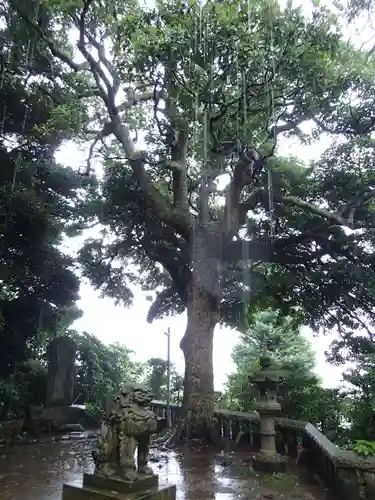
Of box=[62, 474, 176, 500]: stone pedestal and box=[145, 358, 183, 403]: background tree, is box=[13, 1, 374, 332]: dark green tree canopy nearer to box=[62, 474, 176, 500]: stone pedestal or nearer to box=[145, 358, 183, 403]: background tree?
box=[145, 358, 183, 403]: background tree

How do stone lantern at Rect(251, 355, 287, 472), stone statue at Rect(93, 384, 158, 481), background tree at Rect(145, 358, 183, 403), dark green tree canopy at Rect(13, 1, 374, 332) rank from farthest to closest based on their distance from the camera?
background tree at Rect(145, 358, 183, 403), dark green tree canopy at Rect(13, 1, 374, 332), stone lantern at Rect(251, 355, 287, 472), stone statue at Rect(93, 384, 158, 481)

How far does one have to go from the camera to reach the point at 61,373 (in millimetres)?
11445

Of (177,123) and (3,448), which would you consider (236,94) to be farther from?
(3,448)

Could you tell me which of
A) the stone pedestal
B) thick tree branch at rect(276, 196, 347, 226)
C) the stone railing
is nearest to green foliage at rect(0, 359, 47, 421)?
the stone railing

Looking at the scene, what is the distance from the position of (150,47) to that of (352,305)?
323 inches

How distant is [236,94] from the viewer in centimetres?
942

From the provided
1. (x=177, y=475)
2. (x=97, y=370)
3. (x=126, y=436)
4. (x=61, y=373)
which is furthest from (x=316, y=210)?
(x=97, y=370)

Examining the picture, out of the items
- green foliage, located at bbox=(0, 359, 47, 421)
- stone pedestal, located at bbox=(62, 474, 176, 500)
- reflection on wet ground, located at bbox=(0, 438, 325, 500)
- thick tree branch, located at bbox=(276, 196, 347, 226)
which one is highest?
thick tree branch, located at bbox=(276, 196, 347, 226)

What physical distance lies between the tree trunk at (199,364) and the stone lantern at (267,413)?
2376 mm

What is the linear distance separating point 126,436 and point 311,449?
3708 mm

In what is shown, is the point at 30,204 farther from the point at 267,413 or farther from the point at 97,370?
the point at 267,413

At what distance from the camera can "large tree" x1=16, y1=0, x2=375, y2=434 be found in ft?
25.5

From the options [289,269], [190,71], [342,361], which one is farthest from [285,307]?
[190,71]

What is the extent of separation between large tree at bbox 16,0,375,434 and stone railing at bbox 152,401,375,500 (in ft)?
2.27
